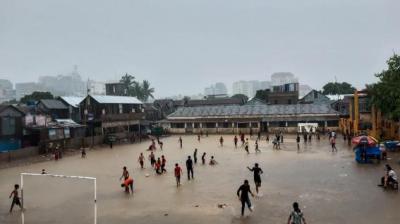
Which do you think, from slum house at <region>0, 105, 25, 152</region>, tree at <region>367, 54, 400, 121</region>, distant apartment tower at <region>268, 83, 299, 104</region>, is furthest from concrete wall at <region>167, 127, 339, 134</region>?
slum house at <region>0, 105, 25, 152</region>

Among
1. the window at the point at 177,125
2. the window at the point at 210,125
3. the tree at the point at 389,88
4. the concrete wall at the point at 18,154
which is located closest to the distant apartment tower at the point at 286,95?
the window at the point at 210,125

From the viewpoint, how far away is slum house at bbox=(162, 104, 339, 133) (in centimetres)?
6544

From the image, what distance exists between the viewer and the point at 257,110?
7156 centimetres

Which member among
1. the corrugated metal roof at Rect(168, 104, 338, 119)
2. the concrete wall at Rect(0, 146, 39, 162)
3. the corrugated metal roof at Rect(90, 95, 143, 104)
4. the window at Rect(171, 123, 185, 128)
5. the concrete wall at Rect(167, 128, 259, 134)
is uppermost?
the corrugated metal roof at Rect(90, 95, 143, 104)

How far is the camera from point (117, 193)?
22.0 m

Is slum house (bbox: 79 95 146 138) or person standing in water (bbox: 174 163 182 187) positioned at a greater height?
slum house (bbox: 79 95 146 138)

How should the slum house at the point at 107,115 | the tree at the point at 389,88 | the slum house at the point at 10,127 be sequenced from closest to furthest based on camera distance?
the tree at the point at 389,88, the slum house at the point at 10,127, the slum house at the point at 107,115

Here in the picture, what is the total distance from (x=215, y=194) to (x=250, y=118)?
161ft

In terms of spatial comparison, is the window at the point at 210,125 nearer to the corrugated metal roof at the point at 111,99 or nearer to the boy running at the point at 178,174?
the corrugated metal roof at the point at 111,99

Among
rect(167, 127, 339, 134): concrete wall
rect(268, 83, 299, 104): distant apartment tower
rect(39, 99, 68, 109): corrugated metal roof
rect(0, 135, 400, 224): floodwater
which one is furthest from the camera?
rect(268, 83, 299, 104): distant apartment tower

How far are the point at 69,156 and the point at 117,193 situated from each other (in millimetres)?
22829

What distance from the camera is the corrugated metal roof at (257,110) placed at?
66700mm

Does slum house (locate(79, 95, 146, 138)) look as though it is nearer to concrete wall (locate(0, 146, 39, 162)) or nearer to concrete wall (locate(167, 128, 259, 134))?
concrete wall (locate(167, 128, 259, 134))

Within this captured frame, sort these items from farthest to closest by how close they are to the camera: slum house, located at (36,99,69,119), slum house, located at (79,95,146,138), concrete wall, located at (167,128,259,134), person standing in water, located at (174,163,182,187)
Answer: concrete wall, located at (167,128,259,134)
slum house, located at (79,95,146,138)
slum house, located at (36,99,69,119)
person standing in water, located at (174,163,182,187)
